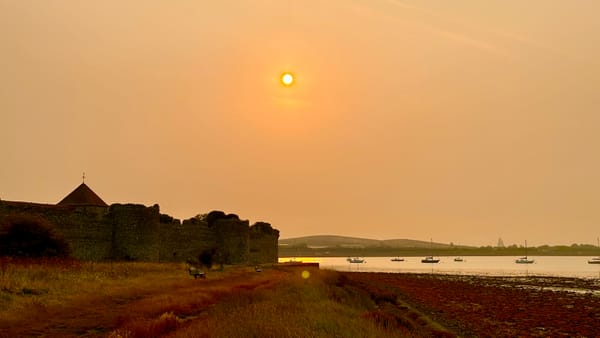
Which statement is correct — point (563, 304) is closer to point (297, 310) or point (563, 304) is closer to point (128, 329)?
point (297, 310)

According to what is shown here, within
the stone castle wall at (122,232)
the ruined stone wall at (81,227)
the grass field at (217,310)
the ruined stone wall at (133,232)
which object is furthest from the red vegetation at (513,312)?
the ruined stone wall at (81,227)

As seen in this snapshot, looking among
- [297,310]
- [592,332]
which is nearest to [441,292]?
[592,332]

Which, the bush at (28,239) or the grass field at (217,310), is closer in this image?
the grass field at (217,310)

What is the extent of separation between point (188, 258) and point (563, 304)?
104 feet

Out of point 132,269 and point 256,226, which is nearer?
point 132,269

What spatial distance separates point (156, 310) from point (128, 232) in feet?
84.6

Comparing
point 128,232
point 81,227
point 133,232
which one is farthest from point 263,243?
point 81,227

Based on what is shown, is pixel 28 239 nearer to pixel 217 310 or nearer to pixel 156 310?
pixel 156 310

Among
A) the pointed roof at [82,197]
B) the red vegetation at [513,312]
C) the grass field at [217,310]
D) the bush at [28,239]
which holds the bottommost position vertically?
the red vegetation at [513,312]

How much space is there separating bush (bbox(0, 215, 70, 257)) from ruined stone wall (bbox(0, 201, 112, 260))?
12.4 ft

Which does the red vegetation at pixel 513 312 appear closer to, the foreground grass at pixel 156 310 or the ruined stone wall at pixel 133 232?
the foreground grass at pixel 156 310

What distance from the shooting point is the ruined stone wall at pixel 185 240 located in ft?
159

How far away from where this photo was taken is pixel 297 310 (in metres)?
14.5

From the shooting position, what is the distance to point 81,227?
3844 centimetres
